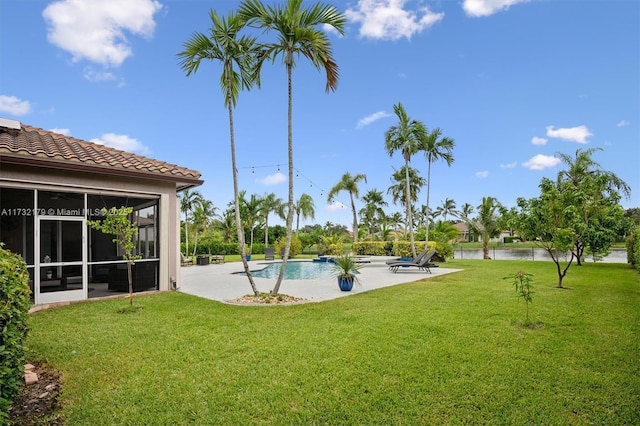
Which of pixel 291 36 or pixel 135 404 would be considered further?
pixel 291 36

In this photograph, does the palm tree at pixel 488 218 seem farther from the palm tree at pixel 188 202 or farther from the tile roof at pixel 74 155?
the palm tree at pixel 188 202

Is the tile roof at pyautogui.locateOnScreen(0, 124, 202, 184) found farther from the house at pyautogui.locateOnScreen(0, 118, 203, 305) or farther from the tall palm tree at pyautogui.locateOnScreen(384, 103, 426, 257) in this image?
the tall palm tree at pyautogui.locateOnScreen(384, 103, 426, 257)

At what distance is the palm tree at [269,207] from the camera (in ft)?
122

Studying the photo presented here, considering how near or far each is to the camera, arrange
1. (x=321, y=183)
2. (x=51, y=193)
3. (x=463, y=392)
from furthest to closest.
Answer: (x=321, y=183) → (x=51, y=193) → (x=463, y=392)

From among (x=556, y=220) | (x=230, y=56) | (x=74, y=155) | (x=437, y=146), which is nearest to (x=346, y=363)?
(x=230, y=56)

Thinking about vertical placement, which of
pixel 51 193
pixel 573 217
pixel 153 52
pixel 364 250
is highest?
pixel 153 52

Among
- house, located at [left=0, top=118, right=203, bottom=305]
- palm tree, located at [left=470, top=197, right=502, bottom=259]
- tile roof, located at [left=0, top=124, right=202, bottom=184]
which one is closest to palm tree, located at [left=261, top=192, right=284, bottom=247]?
palm tree, located at [left=470, top=197, right=502, bottom=259]

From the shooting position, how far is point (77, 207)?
889 centimetres

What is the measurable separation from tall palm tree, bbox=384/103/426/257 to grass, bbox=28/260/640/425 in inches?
544

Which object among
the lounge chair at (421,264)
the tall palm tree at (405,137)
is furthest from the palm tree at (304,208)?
the lounge chair at (421,264)

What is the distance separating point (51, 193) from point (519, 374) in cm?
1021

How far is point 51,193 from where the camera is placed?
28.1 ft

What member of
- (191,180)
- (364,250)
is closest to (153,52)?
(191,180)

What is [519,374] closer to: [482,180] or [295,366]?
[295,366]
